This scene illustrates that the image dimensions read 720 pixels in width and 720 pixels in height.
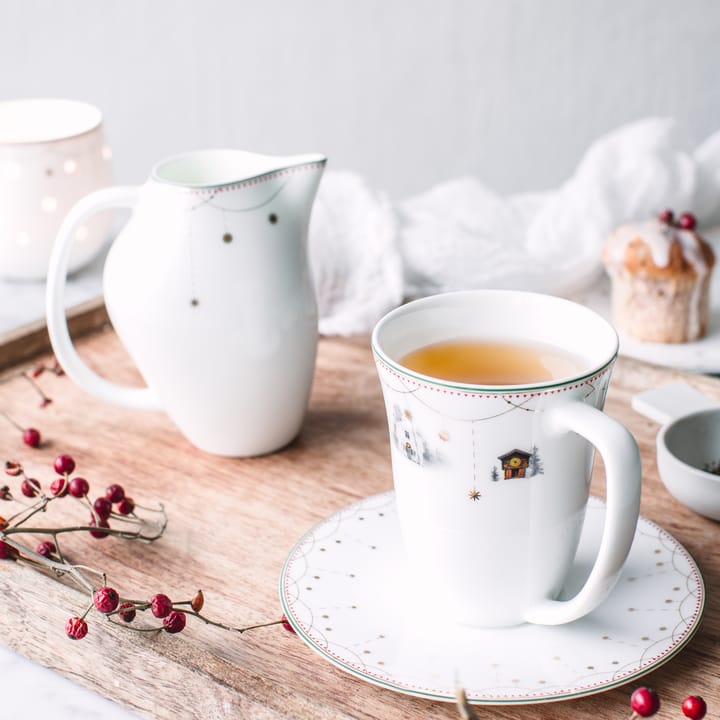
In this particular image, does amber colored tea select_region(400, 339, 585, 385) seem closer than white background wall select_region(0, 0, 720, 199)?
Yes

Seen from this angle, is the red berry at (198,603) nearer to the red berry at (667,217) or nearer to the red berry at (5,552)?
the red berry at (5,552)

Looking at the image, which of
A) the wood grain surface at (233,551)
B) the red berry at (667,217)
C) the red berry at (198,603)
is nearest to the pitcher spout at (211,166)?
the wood grain surface at (233,551)

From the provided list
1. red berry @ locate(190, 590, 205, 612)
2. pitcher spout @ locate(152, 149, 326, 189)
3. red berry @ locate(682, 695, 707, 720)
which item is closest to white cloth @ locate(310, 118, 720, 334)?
pitcher spout @ locate(152, 149, 326, 189)

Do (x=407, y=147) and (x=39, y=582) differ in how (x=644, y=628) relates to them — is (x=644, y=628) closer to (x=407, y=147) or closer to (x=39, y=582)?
(x=39, y=582)

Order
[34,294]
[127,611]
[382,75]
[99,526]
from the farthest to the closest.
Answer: [382,75]
[34,294]
[99,526]
[127,611]

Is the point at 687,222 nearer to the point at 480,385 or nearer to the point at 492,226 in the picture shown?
the point at 492,226

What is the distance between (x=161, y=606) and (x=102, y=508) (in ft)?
0.44

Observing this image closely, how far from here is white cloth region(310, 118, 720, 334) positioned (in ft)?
3.78

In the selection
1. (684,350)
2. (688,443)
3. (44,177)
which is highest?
(44,177)

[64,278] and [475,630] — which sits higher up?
[64,278]

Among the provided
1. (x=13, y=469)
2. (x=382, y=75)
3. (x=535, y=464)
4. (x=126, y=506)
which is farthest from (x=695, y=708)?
(x=382, y=75)

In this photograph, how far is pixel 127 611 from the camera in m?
0.60

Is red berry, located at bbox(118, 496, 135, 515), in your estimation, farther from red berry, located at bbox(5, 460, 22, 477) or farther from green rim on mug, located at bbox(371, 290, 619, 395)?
green rim on mug, located at bbox(371, 290, 619, 395)

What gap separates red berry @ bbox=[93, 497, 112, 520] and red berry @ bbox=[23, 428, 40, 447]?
0.53ft
